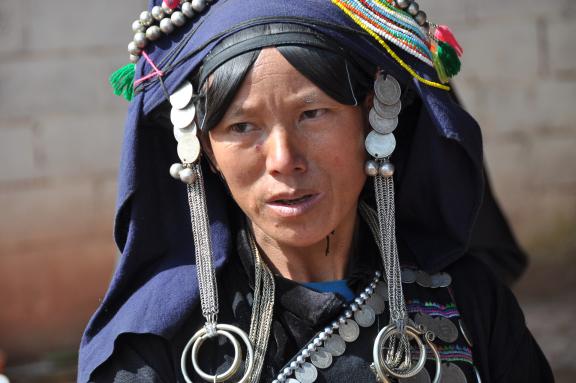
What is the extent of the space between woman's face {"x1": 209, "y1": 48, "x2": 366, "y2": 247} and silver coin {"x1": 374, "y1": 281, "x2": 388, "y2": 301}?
23 centimetres

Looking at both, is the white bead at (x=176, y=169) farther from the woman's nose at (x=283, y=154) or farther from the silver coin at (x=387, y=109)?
the silver coin at (x=387, y=109)

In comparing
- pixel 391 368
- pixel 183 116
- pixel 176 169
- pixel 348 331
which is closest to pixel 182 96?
pixel 183 116

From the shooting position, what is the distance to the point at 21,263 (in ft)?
15.5

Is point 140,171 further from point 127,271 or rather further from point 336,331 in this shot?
point 336,331

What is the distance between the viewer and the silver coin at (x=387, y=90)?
221cm

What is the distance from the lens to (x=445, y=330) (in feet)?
7.66

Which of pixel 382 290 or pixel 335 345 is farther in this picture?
pixel 382 290

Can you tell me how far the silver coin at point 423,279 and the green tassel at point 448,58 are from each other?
50cm

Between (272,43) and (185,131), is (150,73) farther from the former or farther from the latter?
(272,43)

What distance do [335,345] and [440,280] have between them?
35 cm

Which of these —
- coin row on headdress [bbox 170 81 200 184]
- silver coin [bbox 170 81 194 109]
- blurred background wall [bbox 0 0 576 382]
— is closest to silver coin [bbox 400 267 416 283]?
coin row on headdress [bbox 170 81 200 184]

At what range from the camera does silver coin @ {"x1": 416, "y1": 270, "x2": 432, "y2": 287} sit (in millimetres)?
2422

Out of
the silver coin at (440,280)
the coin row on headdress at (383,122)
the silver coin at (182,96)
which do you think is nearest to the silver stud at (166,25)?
the silver coin at (182,96)

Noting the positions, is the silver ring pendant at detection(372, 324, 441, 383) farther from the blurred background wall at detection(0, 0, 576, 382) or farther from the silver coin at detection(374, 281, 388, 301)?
the blurred background wall at detection(0, 0, 576, 382)
